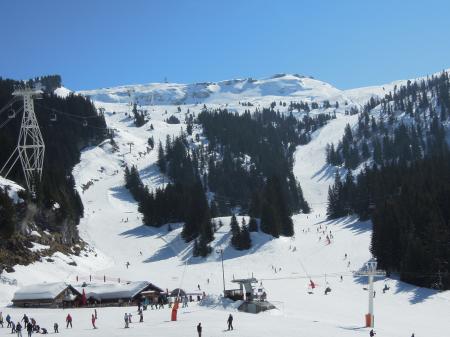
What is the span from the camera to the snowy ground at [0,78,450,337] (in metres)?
42.3

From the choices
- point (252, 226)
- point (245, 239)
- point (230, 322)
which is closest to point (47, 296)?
point (230, 322)

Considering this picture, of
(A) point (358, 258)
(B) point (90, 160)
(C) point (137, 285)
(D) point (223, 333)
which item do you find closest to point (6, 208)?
(C) point (137, 285)

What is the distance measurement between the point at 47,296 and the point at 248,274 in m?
30.9

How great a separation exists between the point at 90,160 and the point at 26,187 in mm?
90446

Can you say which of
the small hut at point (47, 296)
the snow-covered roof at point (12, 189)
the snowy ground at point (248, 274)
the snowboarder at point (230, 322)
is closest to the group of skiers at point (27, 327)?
the snowy ground at point (248, 274)

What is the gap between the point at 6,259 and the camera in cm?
6097

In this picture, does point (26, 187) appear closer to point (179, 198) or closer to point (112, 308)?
point (112, 308)

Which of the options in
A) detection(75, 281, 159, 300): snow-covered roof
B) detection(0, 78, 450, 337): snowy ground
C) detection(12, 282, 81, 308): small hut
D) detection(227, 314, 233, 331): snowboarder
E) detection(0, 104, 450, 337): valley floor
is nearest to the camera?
detection(227, 314, 233, 331): snowboarder

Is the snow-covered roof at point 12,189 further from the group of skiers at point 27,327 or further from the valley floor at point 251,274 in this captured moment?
the group of skiers at point 27,327

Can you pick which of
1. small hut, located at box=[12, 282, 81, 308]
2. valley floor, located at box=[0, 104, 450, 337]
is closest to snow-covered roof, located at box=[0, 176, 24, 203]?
valley floor, located at box=[0, 104, 450, 337]

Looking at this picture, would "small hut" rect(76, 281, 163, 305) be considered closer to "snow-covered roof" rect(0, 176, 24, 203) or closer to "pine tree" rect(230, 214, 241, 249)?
"snow-covered roof" rect(0, 176, 24, 203)

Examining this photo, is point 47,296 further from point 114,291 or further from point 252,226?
point 252,226

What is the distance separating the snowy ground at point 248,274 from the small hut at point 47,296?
1524mm

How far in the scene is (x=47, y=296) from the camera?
174ft
